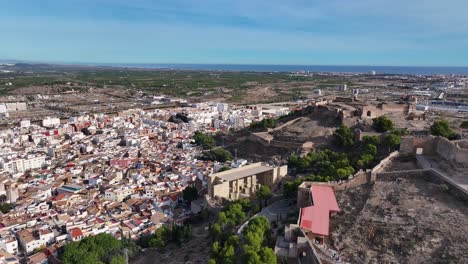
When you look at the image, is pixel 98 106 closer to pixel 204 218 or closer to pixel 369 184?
pixel 204 218

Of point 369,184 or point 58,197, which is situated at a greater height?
point 369,184

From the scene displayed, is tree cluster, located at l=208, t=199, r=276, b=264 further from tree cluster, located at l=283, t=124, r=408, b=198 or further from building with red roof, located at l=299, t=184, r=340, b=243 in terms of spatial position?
tree cluster, located at l=283, t=124, r=408, b=198

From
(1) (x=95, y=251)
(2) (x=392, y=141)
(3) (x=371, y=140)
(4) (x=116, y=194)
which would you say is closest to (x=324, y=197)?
(2) (x=392, y=141)

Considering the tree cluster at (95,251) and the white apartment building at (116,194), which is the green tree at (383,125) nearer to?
the white apartment building at (116,194)

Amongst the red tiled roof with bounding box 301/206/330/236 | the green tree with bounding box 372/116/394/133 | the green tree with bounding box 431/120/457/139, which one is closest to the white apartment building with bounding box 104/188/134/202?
the red tiled roof with bounding box 301/206/330/236

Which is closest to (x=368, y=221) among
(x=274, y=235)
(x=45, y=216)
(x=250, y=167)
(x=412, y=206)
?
(x=412, y=206)

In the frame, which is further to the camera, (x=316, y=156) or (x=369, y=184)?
(x=316, y=156)
